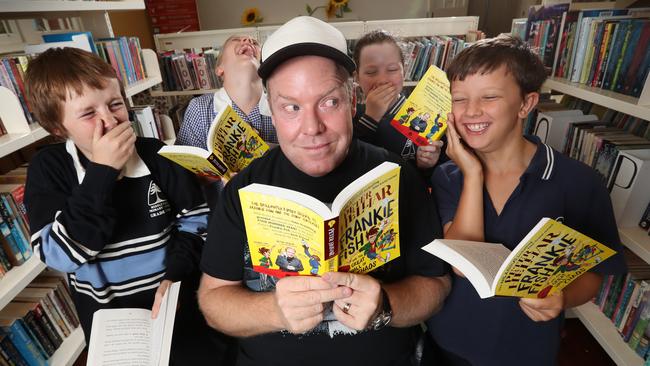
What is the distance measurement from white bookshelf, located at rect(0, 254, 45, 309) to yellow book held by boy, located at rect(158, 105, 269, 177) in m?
0.73

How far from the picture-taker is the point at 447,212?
1.04 metres

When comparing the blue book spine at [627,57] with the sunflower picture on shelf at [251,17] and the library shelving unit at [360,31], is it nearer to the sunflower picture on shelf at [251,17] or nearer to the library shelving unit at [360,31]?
the library shelving unit at [360,31]

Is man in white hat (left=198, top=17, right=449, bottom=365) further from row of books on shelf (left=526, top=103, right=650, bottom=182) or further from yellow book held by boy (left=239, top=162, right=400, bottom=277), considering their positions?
row of books on shelf (left=526, top=103, right=650, bottom=182)

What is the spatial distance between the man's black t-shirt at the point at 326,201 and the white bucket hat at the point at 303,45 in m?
0.25

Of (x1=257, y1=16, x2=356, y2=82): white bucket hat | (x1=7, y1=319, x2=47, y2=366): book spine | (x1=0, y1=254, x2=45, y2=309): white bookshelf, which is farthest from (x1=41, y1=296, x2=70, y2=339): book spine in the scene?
(x1=257, y1=16, x2=356, y2=82): white bucket hat

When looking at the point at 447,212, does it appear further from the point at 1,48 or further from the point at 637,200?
the point at 1,48

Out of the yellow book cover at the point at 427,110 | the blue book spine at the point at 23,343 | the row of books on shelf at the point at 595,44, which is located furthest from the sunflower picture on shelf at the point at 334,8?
the blue book spine at the point at 23,343

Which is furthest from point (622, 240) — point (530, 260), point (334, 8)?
point (334, 8)

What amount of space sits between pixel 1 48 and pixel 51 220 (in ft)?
4.09

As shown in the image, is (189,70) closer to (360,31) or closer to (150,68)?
(150,68)

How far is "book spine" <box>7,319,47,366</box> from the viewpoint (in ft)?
4.38

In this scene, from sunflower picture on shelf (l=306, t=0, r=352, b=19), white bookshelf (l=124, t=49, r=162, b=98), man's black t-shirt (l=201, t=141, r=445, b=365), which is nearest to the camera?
man's black t-shirt (l=201, t=141, r=445, b=365)

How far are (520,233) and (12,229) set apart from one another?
5.77ft

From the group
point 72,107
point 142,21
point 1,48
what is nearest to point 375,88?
point 72,107
